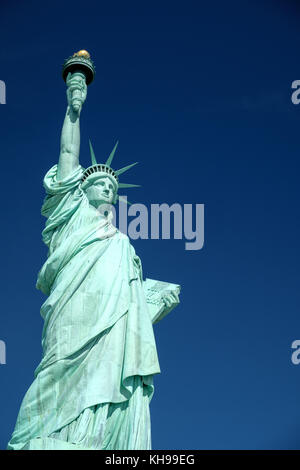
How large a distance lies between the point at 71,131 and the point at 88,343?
499 cm

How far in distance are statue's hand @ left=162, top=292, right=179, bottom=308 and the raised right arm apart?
3.34 meters

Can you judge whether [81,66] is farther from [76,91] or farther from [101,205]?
[101,205]

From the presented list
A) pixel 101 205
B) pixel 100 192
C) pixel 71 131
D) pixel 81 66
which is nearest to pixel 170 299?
pixel 101 205

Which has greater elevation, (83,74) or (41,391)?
(83,74)

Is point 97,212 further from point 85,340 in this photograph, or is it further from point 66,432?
point 66,432

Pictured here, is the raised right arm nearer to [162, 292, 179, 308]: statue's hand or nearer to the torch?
the torch

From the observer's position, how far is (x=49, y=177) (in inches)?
706

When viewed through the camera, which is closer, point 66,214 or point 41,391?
point 41,391

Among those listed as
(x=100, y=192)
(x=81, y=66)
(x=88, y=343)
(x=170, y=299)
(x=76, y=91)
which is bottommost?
(x=88, y=343)

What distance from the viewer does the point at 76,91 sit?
18.3 m

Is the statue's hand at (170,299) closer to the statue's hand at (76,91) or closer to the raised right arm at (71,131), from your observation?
the raised right arm at (71,131)

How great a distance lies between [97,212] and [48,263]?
1725 millimetres
